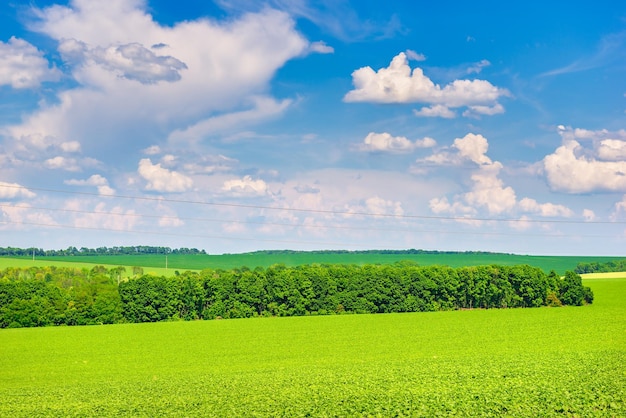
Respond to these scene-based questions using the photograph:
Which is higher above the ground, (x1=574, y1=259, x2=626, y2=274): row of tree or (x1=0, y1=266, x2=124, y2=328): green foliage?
(x1=574, y1=259, x2=626, y2=274): row of tree

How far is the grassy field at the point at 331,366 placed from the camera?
27.3 meters

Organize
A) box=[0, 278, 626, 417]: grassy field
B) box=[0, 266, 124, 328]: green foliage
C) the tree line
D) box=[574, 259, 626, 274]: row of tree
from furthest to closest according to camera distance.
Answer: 1. box=[574, 259, 626, 274]: row of tree
2. the tree line
3. box=[0, 266, 124, 328]: green foliage
4. box=[0, 278, 626, 417]: grassy field

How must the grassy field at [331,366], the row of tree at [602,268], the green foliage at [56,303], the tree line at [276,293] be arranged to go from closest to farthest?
the grassy field at [331,366] < the green foliage at [56,303] < the tree line at [276,293] < the row of tree at [602,268]

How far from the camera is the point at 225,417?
25.6 meters

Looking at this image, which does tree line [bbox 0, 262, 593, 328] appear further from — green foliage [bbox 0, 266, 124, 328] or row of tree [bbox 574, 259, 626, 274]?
row of tree [bbox 574, 259, 626, 274]

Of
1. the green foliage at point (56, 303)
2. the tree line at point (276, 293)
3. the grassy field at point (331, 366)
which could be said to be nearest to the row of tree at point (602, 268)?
the tree line at point (276, 293)

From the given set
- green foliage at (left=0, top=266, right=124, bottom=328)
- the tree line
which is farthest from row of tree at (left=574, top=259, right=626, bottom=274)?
green foliage at (left=0, top=266, right=124, bottom=328)

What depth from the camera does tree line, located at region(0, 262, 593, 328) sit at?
8888cm

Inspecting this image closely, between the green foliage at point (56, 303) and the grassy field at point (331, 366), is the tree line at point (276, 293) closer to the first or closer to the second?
the green foliage at point (56, 303)

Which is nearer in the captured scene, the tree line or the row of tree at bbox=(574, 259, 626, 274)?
the tree line

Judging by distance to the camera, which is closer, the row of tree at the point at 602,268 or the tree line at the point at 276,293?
the tree line at the point at 276,293

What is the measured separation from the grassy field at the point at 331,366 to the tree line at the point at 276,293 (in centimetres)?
645

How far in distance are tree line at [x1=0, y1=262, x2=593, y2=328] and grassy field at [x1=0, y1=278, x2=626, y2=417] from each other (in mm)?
6454

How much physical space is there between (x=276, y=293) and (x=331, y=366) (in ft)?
175
